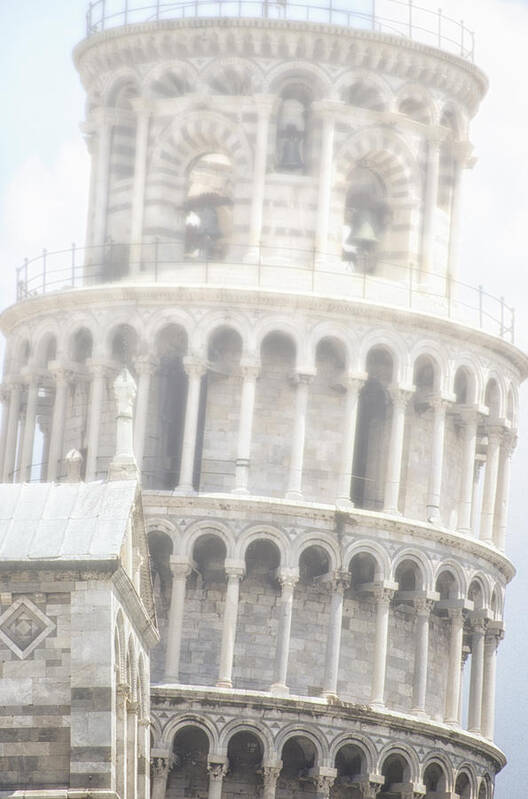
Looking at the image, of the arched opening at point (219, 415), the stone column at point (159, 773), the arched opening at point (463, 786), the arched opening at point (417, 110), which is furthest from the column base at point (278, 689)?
the arched opening at point (417, 110)

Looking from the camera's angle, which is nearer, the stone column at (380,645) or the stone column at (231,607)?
the stone column at (231,607)

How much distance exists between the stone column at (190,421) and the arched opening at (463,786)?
37.8ft

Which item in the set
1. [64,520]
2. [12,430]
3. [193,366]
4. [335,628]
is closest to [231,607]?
[335,628]

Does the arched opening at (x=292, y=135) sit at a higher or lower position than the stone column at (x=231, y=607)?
higher

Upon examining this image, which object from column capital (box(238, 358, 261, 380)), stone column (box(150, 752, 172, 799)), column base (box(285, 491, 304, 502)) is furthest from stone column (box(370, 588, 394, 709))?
column capital (box(238, 358, 261, 380))

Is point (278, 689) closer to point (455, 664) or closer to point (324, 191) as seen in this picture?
Result: point (455, 664)

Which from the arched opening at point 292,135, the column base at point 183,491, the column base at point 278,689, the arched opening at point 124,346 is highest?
the arched opening at point 292,135

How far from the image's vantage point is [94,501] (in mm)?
54656

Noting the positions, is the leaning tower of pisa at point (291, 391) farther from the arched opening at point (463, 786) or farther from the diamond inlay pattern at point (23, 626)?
the diamond inlay pattern at point (23, 626)

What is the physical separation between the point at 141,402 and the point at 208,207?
24.4 ft

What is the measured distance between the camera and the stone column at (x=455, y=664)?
82.6 m

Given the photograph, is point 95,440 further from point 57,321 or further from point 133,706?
point 133,706

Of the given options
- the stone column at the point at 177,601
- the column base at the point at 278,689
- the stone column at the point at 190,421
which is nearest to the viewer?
the column base at the point at 278,689

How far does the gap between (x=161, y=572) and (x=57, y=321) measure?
8.15 meters
